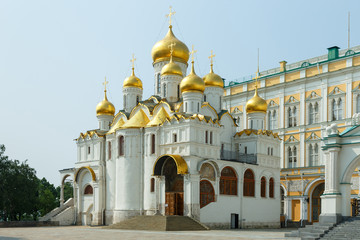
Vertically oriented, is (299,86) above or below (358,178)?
above

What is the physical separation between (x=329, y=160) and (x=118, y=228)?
14.7 metres

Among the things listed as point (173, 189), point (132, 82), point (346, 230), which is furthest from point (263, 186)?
point (346, 230)

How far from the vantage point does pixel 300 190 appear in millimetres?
38125

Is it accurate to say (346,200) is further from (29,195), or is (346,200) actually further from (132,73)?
(29,195)

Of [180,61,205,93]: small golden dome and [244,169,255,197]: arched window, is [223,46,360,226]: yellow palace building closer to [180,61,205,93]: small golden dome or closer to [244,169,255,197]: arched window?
[244,169,255,197]: arched window

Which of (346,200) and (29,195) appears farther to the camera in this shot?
(29,195)

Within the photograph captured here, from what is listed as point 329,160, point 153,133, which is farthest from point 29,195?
point 329,160

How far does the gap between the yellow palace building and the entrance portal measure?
10.8 m

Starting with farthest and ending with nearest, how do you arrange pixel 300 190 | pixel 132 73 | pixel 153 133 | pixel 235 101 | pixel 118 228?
pixel 235 101 → pixel 132 73 → pixel 300 190 → pixel 153 133 → pixel 118 228

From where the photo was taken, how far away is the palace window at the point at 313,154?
40.8m

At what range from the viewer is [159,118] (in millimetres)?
34156

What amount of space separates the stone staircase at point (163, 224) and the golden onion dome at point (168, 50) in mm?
13675

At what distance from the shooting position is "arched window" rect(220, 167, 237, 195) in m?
32.9

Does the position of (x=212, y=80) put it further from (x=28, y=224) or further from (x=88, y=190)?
(x=28, y=224)
